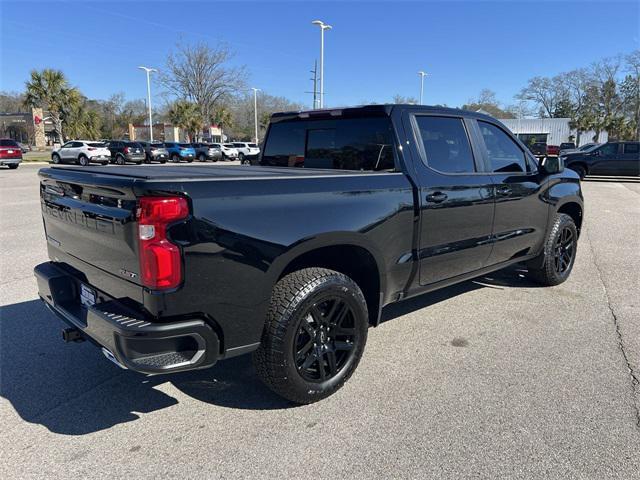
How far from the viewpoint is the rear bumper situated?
2.34m

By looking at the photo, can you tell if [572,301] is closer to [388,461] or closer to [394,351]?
[394,351]

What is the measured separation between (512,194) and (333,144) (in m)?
1.80

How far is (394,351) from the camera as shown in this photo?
12.6ft

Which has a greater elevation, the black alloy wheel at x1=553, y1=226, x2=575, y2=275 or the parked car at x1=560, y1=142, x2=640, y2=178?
the parked car at x1=560, y1=142, x2=640, y2=178

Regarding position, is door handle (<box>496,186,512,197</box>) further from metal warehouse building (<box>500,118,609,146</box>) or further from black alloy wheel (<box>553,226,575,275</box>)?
metal warehouse building (<box>500,118,609,146</box>)

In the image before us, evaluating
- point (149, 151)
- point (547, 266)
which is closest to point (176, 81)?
point (149, 151)

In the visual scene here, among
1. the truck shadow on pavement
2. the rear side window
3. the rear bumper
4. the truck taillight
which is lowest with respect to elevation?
the truck shadow on pavement

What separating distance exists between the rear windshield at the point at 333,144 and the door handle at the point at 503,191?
132 cm

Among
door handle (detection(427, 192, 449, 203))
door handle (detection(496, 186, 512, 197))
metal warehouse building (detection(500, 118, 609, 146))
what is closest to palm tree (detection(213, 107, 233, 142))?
metal warehouse building (detection(500, 118, 609, 146))

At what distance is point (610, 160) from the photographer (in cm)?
2075

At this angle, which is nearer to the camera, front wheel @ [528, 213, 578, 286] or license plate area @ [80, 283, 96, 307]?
license plate area @ [80, 283, 96, 307]

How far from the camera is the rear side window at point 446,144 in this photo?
3.79 m

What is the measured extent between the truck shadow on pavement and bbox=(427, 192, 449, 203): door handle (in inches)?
70.3

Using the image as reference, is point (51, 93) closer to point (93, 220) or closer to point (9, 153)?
point (9, 153)
